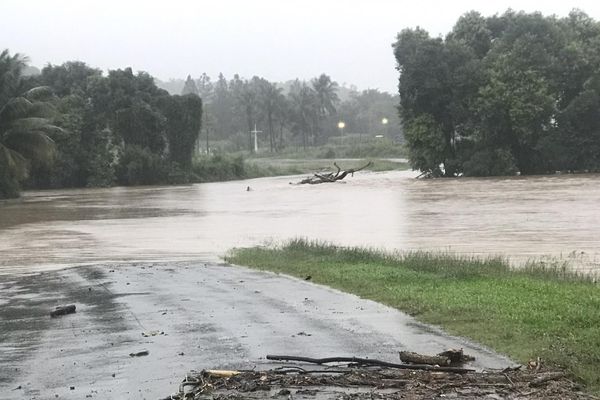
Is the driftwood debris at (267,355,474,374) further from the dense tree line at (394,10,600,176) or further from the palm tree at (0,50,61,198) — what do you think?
the dense tree line at (394,10,600,176)

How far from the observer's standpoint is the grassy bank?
7680 mm

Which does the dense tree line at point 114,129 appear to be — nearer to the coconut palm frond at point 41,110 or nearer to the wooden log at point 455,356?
the coconut palm frond at point 41,110

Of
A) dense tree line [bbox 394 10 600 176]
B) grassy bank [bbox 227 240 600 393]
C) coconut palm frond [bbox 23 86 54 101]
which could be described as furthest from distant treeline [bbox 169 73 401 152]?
grassy bank [bbox 227 240 600 393]

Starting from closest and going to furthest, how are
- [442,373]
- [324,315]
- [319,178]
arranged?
1. [442,373]
2. [324,315]
3. [319,178]

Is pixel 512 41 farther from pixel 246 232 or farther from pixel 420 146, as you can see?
pixel 246 232

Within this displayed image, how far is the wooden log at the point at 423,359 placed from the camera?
711 centimetres

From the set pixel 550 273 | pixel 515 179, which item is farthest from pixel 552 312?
pixel 515 179

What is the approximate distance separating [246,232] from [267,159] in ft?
307

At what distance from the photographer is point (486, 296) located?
35.3 ft

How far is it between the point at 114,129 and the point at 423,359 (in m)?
68.0

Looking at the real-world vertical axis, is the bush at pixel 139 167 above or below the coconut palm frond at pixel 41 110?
below

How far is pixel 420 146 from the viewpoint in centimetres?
6694

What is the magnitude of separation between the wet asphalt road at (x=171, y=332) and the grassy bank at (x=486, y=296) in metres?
0.40

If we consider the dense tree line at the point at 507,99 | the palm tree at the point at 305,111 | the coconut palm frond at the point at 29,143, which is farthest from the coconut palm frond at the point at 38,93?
the palm tree at the point at 305,111
